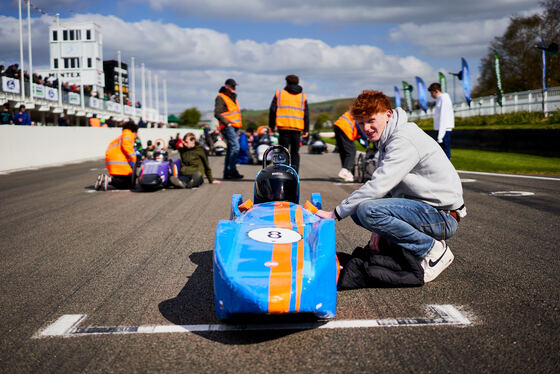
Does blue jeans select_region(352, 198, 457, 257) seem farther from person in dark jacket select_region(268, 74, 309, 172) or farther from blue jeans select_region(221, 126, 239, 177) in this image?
blue jeans select_region(221, 126, 239, 177)

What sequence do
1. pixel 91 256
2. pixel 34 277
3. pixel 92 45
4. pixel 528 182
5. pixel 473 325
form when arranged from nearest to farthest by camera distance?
1. pixel 473 325
2. pixel 34 277
3. pixel 91 256
4. pixel 528 182
5. pixel 92 45

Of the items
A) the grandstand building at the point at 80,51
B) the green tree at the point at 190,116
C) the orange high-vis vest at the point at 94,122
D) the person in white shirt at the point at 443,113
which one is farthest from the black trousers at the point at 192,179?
the green tree at the point at 190,116

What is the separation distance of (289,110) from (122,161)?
140 inches

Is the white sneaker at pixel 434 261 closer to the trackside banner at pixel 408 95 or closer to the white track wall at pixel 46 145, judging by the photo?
the white track wall at pixel 46 145

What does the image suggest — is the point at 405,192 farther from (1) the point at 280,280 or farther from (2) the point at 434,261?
(1) the point at 280,280

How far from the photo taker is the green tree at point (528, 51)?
156 ft

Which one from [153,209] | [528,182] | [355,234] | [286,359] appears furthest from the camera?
[528,182]

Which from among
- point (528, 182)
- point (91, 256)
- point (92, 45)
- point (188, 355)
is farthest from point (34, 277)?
point (92, 45)

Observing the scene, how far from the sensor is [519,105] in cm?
2342

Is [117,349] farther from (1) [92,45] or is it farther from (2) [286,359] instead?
(1) [92,45]

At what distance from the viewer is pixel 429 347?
2832 mm

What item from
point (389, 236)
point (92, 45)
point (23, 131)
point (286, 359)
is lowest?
point (286, 359)

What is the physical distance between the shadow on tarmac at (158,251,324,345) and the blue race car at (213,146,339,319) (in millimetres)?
153

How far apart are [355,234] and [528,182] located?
6.18 metres
